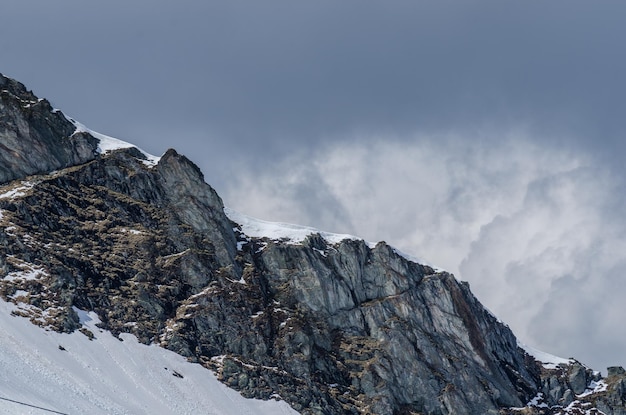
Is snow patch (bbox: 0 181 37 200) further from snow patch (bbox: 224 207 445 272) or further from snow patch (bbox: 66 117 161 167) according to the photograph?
snow patch (bbox: 224 207 445 272)

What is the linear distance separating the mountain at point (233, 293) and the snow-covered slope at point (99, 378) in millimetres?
1180

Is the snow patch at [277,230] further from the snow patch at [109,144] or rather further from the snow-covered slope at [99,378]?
the snow-covered slope at [99,378]

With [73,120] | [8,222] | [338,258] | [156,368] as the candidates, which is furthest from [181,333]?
[73,120]

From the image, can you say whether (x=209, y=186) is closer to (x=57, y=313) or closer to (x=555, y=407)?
(x=57, y=313)

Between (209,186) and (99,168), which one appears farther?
(209,186)

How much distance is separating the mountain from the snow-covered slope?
1180 millimetres

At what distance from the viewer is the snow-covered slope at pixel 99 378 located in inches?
2810

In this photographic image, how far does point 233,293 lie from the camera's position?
11481 cm

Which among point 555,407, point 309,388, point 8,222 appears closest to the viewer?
point 8,222

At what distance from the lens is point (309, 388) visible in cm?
10556

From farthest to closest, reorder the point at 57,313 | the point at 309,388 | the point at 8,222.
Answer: the point at 309,388 → the point at 8,222 → the point at 57,313

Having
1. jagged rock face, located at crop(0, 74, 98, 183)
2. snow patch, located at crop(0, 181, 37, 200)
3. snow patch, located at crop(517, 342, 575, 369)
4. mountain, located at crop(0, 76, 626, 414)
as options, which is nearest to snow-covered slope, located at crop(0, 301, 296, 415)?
mountain, located at crop(0, 76, 626, 414)

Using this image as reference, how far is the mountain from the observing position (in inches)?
3903

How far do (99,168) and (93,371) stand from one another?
154 feet
